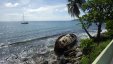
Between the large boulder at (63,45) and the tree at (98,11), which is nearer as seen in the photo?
the tree at (98,11)

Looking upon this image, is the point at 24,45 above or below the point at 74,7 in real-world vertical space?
below

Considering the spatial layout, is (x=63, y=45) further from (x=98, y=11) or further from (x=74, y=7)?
(x=74, y=7)

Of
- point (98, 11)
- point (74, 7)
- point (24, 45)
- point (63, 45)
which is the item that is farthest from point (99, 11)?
point (24, 45)

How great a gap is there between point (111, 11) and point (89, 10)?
8.90 feet

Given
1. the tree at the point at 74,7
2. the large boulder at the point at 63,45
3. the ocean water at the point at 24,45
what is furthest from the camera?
the tree at the point at 74,7

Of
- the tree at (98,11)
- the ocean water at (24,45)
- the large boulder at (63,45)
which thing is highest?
the tree at (98,11)

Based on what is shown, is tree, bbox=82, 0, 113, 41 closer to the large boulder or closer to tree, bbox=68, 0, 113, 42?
tree, bbox=68, 0, 113, 42

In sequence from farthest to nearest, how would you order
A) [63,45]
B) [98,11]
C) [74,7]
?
Answer: [74,7]
[63,45]
[98,11]

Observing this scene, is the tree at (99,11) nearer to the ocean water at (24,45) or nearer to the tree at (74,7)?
the ocean water at (24,45)

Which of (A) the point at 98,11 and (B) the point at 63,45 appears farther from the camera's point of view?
(B) the point at 63,45


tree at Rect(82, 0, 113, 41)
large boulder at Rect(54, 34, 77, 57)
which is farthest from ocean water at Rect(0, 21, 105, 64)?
tree at Rect(82, 0, 113, 41)

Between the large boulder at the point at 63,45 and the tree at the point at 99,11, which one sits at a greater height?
the tree at the point at 99,11

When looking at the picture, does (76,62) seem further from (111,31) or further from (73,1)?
(73,1)

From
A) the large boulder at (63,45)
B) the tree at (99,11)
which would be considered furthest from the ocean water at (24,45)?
the tree at (99,11)
